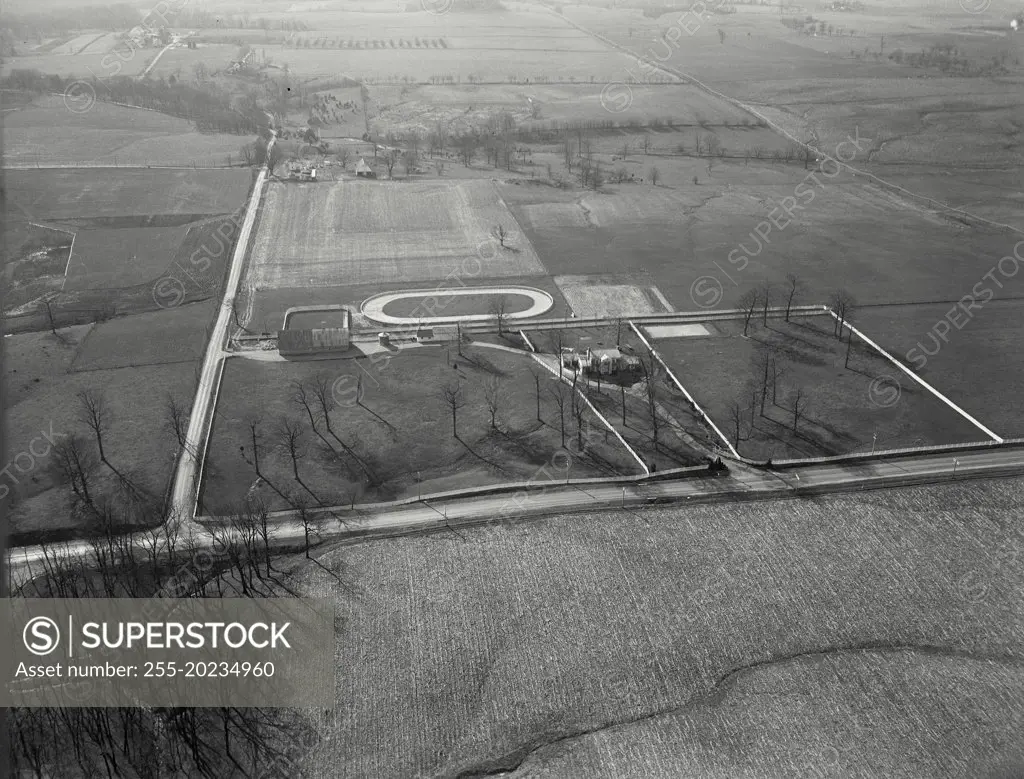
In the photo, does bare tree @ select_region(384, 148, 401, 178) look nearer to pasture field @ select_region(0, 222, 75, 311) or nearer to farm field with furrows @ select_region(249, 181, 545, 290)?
farm field with furrows @ select_region(249, 181, 545, 290)

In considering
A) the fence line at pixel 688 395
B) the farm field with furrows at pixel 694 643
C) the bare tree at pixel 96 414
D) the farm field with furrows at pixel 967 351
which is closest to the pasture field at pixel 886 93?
the farm field with furrows at pixel 967 351

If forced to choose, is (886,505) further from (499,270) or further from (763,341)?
(499,270)

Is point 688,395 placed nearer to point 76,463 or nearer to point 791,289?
point 791,289

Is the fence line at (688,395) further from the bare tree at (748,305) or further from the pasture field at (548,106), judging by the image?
the pasture field at (548,106)

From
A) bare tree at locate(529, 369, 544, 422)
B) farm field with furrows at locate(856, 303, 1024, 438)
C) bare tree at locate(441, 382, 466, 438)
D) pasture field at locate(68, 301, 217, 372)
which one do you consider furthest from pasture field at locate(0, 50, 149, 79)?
farm field with furrows at locate(856, 303, 1024, 438)

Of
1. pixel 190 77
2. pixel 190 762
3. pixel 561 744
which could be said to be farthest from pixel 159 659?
pixel 190 77

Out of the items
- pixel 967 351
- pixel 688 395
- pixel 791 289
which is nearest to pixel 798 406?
pixel 688 395
